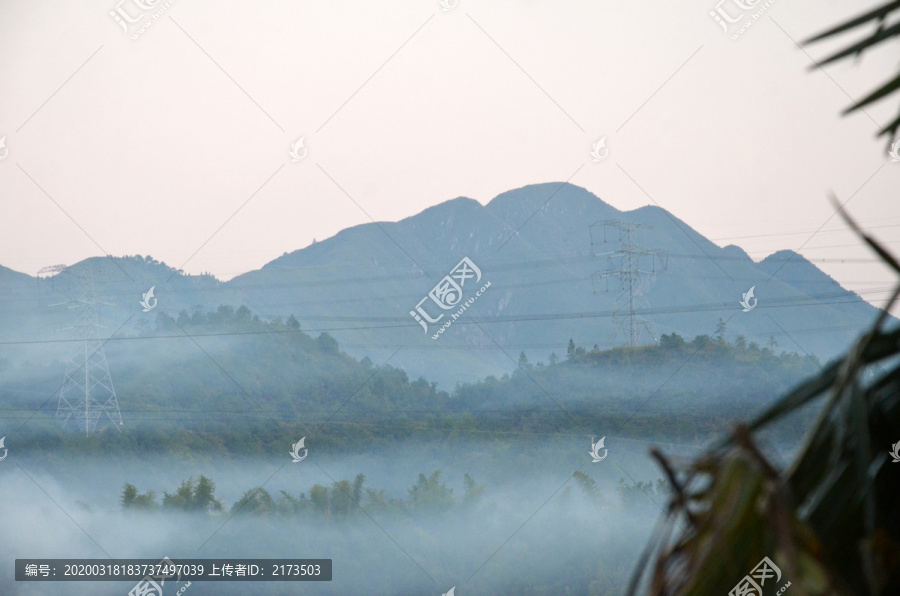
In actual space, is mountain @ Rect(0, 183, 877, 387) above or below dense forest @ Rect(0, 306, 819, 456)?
above

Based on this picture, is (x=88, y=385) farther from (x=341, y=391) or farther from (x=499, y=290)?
(x=499, y=290)

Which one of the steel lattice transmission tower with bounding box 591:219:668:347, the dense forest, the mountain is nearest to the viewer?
the steel lattice transmission tower with bounding box 591:219:668:347

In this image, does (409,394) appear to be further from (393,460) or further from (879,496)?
(879,496)

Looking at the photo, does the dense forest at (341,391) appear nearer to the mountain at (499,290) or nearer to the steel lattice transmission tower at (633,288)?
the steel lattice transmission tower at (633,288)

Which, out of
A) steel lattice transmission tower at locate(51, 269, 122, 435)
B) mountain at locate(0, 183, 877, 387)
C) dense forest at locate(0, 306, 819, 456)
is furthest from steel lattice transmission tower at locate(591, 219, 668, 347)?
steel lattice transmission tower at locate(51, 269, 122, 435)

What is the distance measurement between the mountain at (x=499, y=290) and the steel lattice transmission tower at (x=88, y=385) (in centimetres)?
62

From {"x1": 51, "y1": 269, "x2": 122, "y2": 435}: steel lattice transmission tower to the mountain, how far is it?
62 centimetres

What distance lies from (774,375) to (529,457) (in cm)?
752

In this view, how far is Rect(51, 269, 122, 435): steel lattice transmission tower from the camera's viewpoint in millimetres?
21734

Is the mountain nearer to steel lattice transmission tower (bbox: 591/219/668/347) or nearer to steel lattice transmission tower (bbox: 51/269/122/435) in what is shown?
steel lattice transmission tower (bbox: 591/219/668/347)

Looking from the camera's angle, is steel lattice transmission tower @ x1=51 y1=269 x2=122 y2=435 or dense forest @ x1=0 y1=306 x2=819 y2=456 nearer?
dense forest @ x1=0 y1=306 x2=819 y2=456

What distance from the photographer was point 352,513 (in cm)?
2278

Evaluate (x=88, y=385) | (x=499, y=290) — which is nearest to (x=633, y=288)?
(x=499, y=290)

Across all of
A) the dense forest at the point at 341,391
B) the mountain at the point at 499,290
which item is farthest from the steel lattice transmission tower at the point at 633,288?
the dense forest at the point at 341,391
